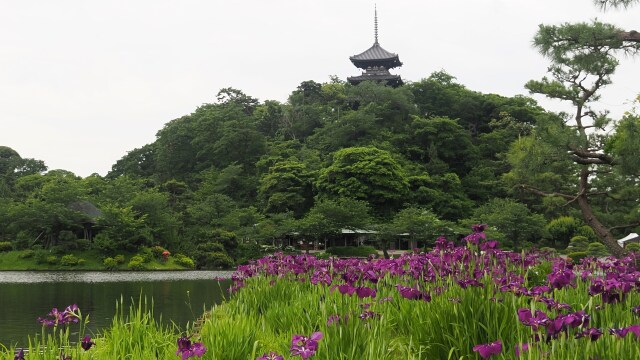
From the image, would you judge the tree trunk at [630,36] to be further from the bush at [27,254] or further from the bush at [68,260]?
the bush at [27,254]

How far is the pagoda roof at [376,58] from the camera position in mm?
60844

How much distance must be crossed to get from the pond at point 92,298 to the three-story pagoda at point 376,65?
39.3m

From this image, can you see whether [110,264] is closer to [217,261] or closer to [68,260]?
[68,260]

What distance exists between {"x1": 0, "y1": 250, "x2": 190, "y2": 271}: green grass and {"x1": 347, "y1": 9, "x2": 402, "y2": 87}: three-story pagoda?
3539 centimetres

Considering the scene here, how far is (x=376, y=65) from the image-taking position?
205 feet

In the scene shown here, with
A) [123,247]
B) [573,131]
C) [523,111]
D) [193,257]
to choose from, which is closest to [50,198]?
[123,247]

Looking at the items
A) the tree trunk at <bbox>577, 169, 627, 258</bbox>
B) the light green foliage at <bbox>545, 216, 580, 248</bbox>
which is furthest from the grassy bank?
the light green foliage at <bbox>545, 216, 580, 248</bbox>

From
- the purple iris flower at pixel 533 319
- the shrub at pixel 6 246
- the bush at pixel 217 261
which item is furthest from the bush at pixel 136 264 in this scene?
the purple iris flower at pixel 533 319

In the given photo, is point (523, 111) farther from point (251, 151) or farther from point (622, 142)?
point (622, 142)

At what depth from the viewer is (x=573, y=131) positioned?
16.3 m

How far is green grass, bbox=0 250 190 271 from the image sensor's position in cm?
2891

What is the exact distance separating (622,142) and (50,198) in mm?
28120

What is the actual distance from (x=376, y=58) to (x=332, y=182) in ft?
82.3

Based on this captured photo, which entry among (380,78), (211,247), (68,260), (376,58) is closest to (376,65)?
(376,58)
